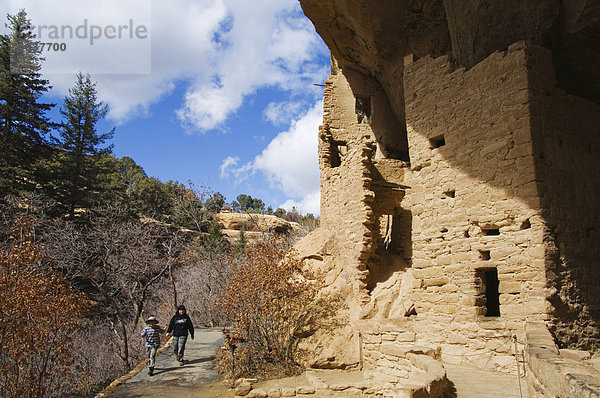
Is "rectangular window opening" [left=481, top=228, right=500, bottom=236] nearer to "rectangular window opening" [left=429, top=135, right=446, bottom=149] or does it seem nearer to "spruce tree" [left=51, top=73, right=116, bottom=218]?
"rectangular window opening" [left=429, top=135, right=446, bottom=149]

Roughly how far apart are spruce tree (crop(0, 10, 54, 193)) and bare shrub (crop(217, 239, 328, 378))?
14053 millimetres

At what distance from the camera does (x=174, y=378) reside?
844 centimetres

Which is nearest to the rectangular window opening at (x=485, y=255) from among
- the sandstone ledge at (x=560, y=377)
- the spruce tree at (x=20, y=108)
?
the sandstone ledge at (x=560, y=377)

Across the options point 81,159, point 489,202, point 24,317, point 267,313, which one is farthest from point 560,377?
point 81,159

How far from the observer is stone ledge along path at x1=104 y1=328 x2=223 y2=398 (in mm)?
7453

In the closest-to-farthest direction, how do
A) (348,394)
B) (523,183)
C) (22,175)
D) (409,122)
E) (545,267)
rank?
1. (545,267)
2. (523,183)
3. (348,394)
4. (409,122)
5. (22,175)

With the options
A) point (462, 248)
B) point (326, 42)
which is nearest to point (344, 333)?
point (462, 248)

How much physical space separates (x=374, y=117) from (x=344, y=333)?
25.8 feet

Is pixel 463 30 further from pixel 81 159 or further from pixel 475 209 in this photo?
pixel 81 159

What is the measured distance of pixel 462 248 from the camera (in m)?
7.65

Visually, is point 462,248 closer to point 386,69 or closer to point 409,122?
point 409,122

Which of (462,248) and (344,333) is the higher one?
(462,248)

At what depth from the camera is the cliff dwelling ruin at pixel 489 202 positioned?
6.76 metres

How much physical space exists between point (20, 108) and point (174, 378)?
59.2 feet
